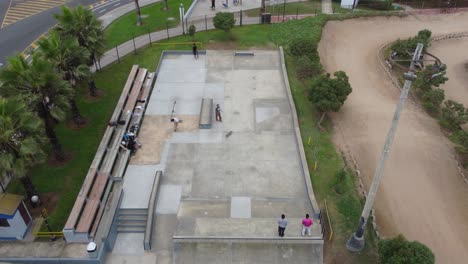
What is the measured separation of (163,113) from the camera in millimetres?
31266

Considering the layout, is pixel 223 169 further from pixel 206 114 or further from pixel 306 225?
pixel 306 225

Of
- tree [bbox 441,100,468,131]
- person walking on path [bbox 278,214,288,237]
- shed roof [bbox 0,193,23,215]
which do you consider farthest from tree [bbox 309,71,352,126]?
shed roof [bbox 0,193,23,215]

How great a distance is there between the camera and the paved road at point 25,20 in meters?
41.7

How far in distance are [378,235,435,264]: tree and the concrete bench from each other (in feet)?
49.7

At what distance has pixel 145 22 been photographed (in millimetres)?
46875

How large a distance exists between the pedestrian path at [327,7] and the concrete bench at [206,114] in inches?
1067

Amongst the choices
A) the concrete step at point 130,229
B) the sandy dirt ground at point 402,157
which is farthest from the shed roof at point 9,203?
the sandy dirt ground at point 402,157

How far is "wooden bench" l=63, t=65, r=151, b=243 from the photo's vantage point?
21438 millimetres

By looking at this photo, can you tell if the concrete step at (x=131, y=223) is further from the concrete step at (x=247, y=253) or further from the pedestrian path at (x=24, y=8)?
the pedestrian path at (x=24, y=8)

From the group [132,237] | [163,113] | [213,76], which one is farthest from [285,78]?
[132,237]

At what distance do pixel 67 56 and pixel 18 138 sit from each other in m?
7.80

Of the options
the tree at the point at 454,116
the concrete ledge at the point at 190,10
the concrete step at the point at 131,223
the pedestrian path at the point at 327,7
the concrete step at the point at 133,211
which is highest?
the concrete ledge at the point at 190,10

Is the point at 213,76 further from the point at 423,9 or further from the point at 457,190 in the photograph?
the point at 423,9

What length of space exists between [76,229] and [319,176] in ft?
49.7
